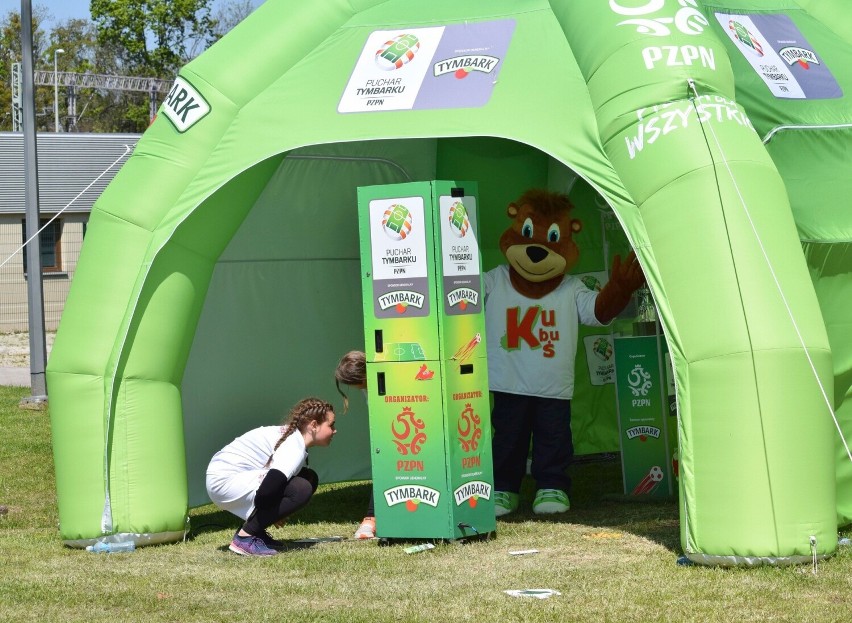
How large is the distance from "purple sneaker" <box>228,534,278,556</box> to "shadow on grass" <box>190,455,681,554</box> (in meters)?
0.28

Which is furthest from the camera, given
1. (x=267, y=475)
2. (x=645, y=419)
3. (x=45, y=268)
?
(x=45, y=268)

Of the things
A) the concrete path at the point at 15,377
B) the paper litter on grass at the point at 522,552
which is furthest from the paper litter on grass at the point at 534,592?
the concrete path at the point at 15,377

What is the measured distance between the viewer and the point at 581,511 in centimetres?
785

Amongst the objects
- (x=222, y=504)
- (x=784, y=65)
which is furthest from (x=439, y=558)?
(x=784, y=65)

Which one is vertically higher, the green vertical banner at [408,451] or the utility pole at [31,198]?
the utility pole at [31,198]

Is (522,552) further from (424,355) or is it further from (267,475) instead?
(267,475)

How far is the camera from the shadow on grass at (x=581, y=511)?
7172 mm

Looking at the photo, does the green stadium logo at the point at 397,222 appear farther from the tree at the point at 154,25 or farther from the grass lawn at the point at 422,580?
the tree at the point at 154,25

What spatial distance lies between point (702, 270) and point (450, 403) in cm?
145

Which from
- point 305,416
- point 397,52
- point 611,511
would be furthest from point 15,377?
point 397,52

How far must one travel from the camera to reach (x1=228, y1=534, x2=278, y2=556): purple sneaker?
6582mm

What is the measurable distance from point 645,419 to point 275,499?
2771mm

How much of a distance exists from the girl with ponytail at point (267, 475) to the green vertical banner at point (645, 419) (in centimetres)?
234

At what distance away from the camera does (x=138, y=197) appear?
6836mm
